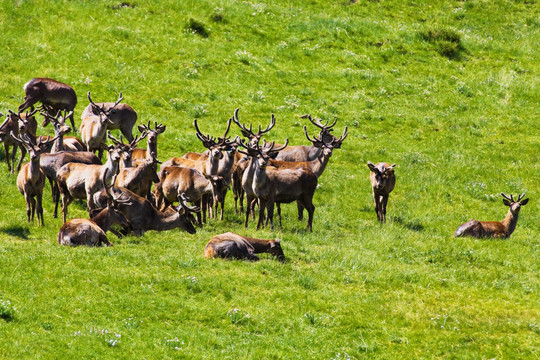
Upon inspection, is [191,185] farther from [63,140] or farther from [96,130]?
[63,140]

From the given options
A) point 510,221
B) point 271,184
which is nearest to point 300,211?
point 271,184

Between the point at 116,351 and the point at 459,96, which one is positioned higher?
→ the point at 459,96

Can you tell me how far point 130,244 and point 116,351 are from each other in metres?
5.83

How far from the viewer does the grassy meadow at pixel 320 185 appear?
13.3 metres

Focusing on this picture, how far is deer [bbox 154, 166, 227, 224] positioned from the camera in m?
21.1

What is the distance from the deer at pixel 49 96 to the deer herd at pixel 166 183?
147 cm

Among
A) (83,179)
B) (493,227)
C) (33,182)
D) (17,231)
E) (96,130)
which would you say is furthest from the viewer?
(96,130)

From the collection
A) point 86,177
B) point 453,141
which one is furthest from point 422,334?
point 453,141

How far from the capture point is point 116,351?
11.9 metres

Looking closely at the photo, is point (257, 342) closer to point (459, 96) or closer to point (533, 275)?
point (533, 275)

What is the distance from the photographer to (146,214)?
63.0 ft

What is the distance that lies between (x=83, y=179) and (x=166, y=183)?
2.46 metres

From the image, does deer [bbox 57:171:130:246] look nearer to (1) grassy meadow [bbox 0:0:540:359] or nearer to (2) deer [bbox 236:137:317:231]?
(1) grassy meadow [bbox 0:0:540:359]

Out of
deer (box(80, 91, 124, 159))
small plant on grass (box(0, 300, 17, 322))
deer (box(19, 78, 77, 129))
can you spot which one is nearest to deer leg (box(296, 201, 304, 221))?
deer (box(80, 91, 124, 159))
